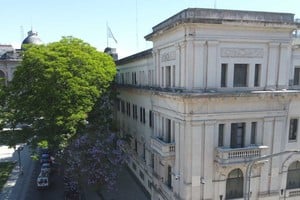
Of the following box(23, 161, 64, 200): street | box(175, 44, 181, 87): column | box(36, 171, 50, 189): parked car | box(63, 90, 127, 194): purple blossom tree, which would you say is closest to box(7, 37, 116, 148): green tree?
box(63, 90, 127, 194): purple blossom tree

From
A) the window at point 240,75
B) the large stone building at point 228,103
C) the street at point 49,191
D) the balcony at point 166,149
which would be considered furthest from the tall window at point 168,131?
the street at point 49,191

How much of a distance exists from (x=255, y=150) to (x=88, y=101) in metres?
15.9

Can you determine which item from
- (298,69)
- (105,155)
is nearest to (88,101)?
(105,155)

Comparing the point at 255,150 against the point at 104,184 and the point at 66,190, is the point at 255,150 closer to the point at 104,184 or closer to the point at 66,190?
the point at 104,184

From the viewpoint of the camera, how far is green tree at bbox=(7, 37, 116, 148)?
89.9 ft

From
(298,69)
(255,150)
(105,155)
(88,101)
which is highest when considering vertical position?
(298,69)

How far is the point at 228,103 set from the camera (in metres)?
20.8

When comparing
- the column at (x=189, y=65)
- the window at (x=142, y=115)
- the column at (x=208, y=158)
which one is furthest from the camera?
the window at (x=142, y=115)

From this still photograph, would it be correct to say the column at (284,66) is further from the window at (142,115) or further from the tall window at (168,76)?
the window at (142,115)

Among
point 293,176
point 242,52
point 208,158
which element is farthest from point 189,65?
point 293,176

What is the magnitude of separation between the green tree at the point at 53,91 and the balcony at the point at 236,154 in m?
13.6

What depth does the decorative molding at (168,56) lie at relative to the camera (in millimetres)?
22275

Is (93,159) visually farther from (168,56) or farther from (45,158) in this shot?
(45,158)

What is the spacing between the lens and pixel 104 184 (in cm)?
2727
